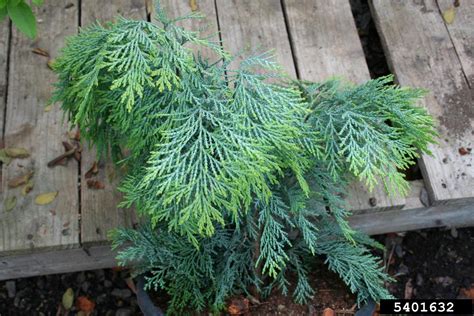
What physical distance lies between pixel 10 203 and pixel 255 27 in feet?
4.54

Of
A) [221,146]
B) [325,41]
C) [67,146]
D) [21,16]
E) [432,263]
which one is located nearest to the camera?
[221,146]

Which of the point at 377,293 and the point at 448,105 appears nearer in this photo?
the point at 377,293

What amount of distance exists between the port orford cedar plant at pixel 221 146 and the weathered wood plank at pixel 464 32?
0.85m

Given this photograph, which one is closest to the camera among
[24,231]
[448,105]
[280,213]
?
[280,213]

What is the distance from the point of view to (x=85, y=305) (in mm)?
2621

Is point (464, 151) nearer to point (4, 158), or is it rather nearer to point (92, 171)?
point (92, 171)

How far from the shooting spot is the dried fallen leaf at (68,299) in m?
2.61

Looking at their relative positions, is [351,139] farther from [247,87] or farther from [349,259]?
[349,259]

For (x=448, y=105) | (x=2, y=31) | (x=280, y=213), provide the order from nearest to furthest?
(x=280, y=213), (x=448, y=105), (x=2, y=31)

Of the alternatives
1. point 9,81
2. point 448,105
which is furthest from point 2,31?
point 448,105

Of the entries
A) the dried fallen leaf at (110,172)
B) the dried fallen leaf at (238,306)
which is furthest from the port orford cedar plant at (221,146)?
the dried fallen leaf at (110,172)

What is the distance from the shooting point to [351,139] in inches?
65.2

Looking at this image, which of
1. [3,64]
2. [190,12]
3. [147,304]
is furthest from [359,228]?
[3,64]

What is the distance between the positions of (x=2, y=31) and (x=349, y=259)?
77.8 inches
